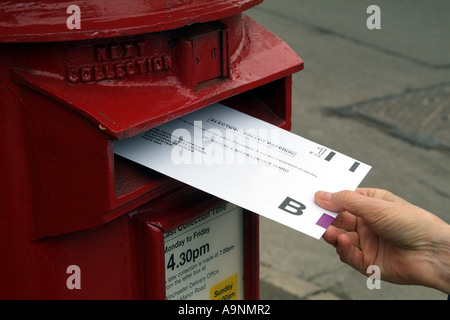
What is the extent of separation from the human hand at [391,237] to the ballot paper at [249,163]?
2.7 inches

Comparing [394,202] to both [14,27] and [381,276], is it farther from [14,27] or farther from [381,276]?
[14,27]

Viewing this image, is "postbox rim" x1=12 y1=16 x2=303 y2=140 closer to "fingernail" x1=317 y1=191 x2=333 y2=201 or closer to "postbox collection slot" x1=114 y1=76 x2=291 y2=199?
"postbox collection slot" x1=114 y1=76 x2=291 y2=199

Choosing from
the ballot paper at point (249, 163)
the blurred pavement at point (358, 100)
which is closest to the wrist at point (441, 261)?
the ballot paper at point (249, 163)

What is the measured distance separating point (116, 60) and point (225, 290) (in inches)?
37.2

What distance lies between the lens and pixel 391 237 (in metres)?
2.20

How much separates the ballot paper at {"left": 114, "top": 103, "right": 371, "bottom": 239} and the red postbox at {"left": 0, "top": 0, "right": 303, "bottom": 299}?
7cm

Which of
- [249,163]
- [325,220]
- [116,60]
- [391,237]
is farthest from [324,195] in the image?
[116,60]

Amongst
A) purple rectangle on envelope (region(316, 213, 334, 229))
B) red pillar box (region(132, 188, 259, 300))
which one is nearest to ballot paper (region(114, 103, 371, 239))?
purple rectangle on envelope (region(316, 213, 334, 229))

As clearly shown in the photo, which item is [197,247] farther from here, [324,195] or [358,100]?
[358,100]

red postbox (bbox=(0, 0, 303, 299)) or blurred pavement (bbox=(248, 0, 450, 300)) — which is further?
blurred pavement (bbox=(248, 0, 450, 300))

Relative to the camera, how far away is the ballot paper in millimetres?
1854

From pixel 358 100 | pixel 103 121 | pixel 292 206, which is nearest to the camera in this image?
pixel 103 121

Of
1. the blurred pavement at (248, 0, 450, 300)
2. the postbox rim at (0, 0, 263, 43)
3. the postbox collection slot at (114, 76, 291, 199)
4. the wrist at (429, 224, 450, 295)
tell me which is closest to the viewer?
the postbox rim at (0, 0, 263, 43)

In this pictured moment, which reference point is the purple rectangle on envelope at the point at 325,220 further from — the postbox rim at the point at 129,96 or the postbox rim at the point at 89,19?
the postbox rim at the point at 89,19
